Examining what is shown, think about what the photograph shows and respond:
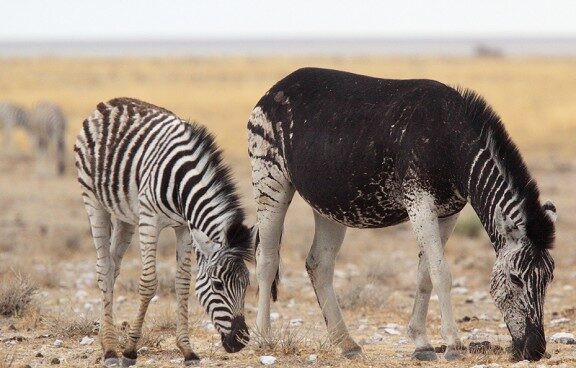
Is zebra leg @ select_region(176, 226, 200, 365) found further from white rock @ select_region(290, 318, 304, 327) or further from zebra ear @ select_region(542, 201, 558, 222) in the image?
zebra ear @ select_region(542, 201, 558, 222)

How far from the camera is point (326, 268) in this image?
8531 millimetres

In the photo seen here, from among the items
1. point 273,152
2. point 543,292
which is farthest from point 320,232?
point 543,292

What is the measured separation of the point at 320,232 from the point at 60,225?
365 inches

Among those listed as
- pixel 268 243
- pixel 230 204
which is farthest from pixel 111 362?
pixel 268 243

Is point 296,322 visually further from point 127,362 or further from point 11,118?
point 11,118

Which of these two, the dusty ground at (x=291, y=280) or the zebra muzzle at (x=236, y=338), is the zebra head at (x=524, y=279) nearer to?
the dusty ground at (x=291, y=280)

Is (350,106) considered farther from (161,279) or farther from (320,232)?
(161,279)

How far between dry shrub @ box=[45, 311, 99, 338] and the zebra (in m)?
15.3

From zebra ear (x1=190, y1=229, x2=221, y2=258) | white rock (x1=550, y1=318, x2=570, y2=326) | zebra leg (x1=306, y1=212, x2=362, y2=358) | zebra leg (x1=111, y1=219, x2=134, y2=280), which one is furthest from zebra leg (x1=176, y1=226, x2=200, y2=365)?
white rock (x1=550, y1=318, x2=570, y2=326)

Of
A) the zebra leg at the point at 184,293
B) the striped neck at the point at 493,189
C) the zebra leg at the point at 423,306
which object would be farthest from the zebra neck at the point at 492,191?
the zebra leg at the point at 184,293

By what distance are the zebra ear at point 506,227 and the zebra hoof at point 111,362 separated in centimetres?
301

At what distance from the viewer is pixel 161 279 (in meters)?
11.6

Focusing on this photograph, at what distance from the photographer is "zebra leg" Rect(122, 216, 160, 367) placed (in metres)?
7.53

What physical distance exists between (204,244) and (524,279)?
2.25m
